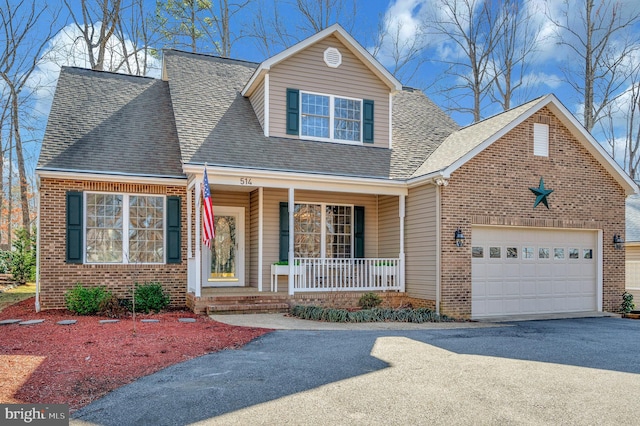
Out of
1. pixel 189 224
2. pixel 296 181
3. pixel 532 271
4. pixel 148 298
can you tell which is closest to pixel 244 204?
pixel 189 224

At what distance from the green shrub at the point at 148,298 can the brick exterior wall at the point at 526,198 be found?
20.5 feet

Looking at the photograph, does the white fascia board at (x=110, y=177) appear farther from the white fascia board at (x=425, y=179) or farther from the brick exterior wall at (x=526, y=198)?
the brick exterior wall at (x=526, y=198)

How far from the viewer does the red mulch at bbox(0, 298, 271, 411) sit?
5586mm

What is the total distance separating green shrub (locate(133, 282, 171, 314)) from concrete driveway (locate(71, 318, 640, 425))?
13.2ft

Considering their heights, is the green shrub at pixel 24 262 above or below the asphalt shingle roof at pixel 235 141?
below

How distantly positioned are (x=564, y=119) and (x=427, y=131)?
4175 millimetres

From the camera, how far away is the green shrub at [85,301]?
35.8ft

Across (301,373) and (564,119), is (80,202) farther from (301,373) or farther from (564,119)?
(564,119)

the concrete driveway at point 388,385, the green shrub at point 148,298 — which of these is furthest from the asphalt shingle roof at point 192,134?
the concrete driveway at point 388,385

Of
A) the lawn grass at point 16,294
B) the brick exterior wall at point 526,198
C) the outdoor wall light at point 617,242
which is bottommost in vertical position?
the lawn grass at point 16,294

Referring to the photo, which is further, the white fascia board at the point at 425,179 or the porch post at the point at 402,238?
the porch post at the point at 402,238

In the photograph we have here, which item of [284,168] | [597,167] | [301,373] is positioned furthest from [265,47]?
[301,373]

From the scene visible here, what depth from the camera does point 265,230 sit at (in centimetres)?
1307

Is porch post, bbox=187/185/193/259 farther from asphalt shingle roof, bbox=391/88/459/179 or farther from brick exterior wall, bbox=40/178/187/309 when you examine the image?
asphalt shingle roof, bbox=391/88/459/179
